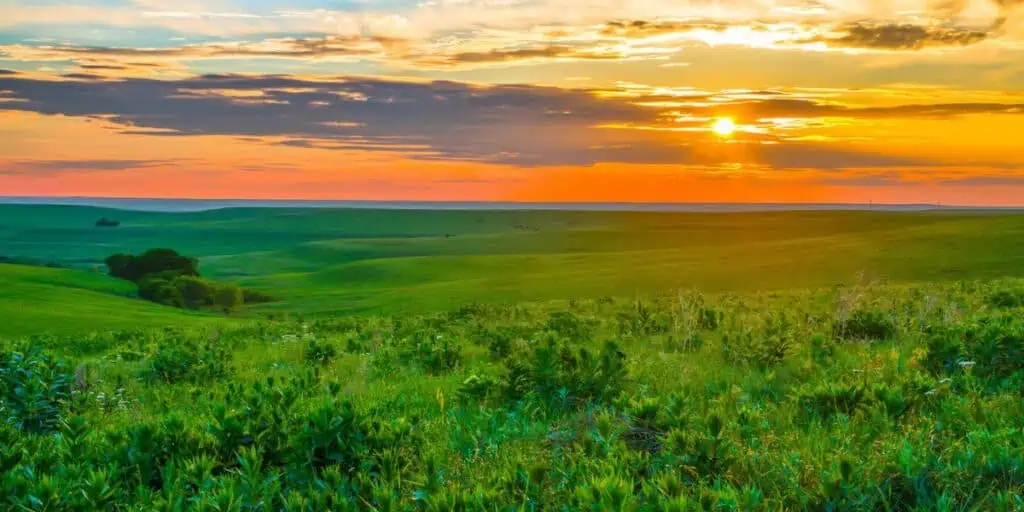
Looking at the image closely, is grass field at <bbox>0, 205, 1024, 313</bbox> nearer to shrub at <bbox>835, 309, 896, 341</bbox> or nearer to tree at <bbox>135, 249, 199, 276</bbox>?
tree at <bbox>135, 249, 199, 276</bbox>

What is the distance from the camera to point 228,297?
8362 centimetres

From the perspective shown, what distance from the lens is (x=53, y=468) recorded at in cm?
502

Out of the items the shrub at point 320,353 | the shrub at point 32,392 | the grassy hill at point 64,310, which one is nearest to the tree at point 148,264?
the grassy hill at point 64,310

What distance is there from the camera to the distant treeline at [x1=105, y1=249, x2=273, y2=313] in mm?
83938

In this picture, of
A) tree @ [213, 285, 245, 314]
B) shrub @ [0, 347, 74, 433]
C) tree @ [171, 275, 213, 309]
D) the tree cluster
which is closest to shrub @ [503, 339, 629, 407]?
shrub @ [0, 347, 74, 433]

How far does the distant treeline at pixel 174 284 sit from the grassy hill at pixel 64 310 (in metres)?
8.11

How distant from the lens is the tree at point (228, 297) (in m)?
81.6

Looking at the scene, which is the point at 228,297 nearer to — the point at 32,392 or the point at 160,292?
the point at 160,292

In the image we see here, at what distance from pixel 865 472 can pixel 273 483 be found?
358cm

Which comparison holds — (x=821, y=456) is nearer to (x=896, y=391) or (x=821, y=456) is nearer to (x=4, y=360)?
(x=896, y=391)

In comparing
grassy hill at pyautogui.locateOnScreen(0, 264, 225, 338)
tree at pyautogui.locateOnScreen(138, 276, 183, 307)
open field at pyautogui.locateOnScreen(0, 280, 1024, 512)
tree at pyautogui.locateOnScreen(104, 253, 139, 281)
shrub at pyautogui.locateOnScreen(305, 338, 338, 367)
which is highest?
open field at pyautogui.locateOnScreen(0, 280, 1024, 512)

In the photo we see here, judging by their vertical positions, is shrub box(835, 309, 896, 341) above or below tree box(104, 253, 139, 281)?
above

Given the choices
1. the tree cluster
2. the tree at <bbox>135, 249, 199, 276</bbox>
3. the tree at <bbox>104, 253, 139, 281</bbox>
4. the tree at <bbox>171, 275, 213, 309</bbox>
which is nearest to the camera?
the tree cluster

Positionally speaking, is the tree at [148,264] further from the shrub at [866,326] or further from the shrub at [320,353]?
the shrub at [866,326]
